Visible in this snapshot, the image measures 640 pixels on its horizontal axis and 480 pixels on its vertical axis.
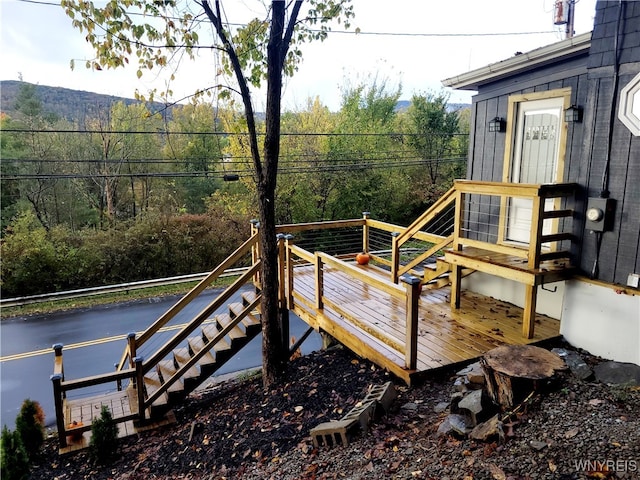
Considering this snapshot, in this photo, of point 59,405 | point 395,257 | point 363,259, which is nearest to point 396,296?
point 395,257

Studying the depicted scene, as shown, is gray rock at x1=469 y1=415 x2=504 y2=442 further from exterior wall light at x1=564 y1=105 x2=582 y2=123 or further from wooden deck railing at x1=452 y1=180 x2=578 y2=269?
exterior wall light at x1=564 y1=105 x2=582 y2=123

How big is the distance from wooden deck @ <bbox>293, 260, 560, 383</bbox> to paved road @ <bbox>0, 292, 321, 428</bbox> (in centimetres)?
378

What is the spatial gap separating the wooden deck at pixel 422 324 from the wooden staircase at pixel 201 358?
860 millimetres

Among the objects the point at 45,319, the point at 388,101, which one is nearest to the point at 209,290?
the point at 45,319

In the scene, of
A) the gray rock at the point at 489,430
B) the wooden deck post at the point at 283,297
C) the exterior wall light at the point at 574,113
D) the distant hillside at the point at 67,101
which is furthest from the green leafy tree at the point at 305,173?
the gray rock at the point at 489,430

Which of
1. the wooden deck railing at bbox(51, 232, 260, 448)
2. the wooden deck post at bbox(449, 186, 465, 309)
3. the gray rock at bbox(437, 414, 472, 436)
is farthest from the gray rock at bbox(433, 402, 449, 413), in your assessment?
the wooden deck railing at bbox(51, 232, 260, 448)

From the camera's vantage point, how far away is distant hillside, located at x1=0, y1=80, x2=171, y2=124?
2188 centimetres

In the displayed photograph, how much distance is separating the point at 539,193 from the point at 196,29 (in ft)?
14.0

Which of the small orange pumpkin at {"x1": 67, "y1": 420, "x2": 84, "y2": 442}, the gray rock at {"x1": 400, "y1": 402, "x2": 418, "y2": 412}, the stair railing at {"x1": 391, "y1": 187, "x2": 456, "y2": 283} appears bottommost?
the small orange pumpkin at {"x1": 67, "y1": 420, "x2": 84, "y2": 442}

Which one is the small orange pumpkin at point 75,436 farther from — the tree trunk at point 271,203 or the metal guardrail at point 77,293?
the metal guardrail at point 77,293

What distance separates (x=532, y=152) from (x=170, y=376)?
19.4ft

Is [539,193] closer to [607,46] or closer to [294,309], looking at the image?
[607,46]

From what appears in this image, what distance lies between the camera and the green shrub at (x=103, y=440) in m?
4.94

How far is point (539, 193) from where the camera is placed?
4457 mm
